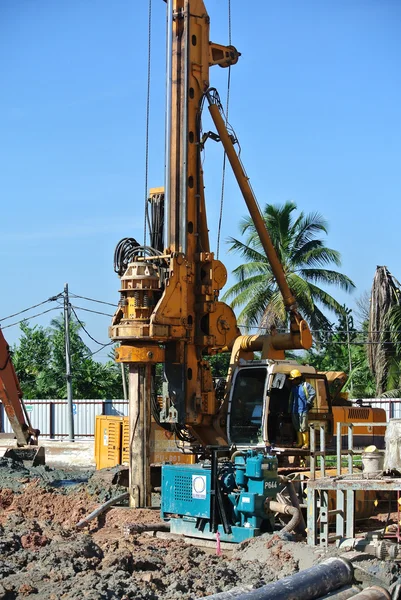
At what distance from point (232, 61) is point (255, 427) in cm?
741

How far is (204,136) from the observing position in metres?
17.1

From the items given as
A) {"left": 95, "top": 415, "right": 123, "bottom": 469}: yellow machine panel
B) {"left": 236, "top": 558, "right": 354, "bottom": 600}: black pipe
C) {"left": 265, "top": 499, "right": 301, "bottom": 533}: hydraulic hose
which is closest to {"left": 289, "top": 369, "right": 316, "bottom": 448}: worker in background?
{"left": 265, "top": 499, "right": 301, "bottom": 533}: hydraulic hose

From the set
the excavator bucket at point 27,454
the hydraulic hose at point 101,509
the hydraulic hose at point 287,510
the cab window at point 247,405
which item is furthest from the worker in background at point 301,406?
the excavator bucket at point 27,454

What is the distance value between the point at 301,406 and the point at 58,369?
3072 centimetres

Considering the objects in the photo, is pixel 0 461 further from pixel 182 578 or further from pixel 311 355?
pixel 311 355

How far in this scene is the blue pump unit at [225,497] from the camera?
1199 cm

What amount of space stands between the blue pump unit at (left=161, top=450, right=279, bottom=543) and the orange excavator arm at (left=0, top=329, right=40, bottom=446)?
8.48 m

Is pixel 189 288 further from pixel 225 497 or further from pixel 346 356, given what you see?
pixel 346 356

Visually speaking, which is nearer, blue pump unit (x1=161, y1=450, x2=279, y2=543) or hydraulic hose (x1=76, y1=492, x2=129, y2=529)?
blue pump unit (x1=161, y1=450, x2=279, y2=543)

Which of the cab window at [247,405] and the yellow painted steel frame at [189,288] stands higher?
the yellow painted steel frame at [189,288]

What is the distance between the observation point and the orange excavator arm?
20.6 metres

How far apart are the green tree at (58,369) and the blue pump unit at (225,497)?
30.4 m

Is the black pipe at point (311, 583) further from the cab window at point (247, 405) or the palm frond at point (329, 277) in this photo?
the palm frond at point (329, 277)

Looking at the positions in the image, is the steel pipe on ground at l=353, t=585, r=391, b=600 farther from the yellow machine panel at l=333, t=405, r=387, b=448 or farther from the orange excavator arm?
the orange excavator arm
